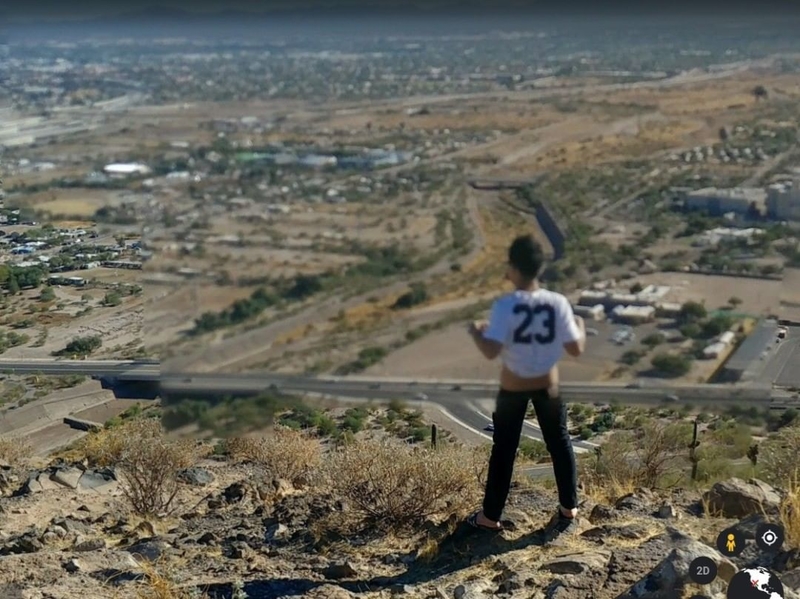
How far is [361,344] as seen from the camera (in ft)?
15.7

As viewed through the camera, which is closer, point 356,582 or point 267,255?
point 356,582

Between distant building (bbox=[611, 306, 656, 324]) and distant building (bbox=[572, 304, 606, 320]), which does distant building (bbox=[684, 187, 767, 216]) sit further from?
distant building (bbox=[572, 304, 606, 320])

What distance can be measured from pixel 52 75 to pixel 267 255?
9770mm

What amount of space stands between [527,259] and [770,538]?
1.21 meters

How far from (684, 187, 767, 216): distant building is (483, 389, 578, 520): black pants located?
378 cm

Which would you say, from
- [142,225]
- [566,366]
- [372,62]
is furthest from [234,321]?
[372,62]

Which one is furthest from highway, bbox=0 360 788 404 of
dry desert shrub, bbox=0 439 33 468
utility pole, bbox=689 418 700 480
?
dry desert shrub, bbox=0 439 33 468

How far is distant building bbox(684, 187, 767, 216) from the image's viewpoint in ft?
22.5

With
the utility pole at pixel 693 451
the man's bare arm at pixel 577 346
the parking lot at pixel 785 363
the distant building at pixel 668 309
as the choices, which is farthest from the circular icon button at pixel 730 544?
the parking lot at pixel 785 363

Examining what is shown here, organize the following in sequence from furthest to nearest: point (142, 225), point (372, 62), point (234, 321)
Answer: point (372, 62) < point (142, 225) < point (234, 321)

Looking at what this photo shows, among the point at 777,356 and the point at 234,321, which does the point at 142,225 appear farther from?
the point at 777,356

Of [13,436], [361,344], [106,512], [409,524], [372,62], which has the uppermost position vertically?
[372,62]

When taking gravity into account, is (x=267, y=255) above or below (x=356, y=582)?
above

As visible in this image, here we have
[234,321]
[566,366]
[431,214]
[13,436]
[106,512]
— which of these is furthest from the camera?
[13,436]
